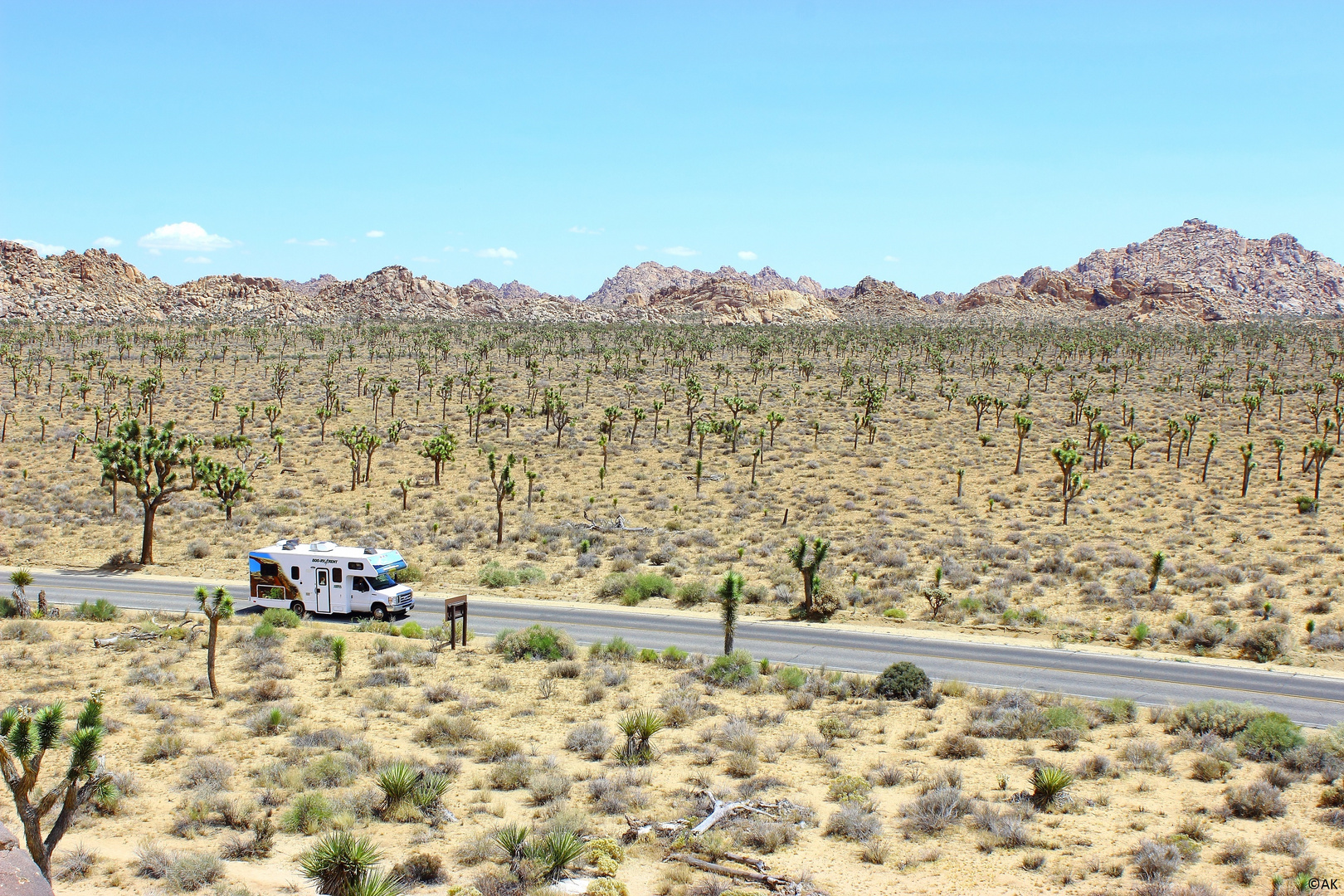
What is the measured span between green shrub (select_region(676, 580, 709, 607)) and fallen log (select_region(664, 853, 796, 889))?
77.0 ft

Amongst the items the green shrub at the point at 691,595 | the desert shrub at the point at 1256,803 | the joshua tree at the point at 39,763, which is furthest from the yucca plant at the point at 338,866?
the green shrub at the point at 691,595

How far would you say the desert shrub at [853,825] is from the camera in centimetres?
1482

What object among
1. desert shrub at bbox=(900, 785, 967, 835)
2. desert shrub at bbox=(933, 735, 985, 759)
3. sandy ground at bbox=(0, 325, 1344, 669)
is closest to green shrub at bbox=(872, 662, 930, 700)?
desert shrub at bbox=(933, 735, 985, 759)

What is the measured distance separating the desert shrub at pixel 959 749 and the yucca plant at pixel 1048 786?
262 cm

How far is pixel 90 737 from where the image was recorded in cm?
1142

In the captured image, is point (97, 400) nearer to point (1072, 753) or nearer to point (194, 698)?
point (194, 698)

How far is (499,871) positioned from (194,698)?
12.2m

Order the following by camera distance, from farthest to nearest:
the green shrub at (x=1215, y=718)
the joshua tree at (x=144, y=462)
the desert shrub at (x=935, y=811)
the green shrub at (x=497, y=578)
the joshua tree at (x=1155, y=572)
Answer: the joshua tree at (x=144, y=462) < the green shrub at (x=497, y=578) < the joshua tree at (x=1155, y=572) < the green shrub at (x=1215, y=718) < the desert shrub at (x=935, y=811)

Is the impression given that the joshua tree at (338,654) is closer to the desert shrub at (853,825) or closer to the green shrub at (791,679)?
the green shrub at (791,679)

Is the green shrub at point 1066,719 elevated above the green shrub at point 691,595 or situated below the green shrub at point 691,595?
above

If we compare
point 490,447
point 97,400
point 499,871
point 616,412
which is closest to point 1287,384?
point 616,412

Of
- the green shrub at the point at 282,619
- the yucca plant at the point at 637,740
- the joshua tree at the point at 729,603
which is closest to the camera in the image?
the yucca plant at the point at 637,740

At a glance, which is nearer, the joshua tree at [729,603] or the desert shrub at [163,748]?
the desert shrub at [163,748]

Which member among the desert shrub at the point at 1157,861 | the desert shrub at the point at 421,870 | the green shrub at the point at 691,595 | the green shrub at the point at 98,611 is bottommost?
the green shrub at the point at 691,595
